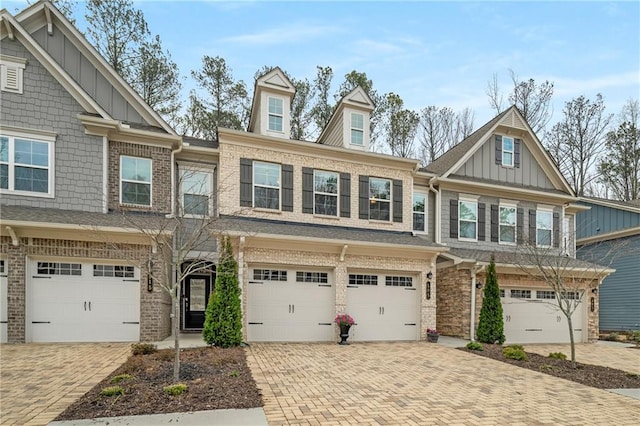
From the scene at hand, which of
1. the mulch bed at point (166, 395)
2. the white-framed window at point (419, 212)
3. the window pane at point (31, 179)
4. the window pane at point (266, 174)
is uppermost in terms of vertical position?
the window pane at point (266, 174)

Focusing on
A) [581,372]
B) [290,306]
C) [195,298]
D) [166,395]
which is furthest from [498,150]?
[166,395]

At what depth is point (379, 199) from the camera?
14.8 meters

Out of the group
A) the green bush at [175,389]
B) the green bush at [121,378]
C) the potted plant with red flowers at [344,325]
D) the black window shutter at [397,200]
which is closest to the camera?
the green bush at [175,389]

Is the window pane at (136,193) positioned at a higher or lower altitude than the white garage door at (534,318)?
higher

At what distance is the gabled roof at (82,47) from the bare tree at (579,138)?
25680 millimetres

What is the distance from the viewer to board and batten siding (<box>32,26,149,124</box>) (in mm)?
12265

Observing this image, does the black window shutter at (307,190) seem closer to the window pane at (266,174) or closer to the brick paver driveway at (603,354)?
the window pane at (266,174)

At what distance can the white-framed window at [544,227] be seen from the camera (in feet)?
56.7

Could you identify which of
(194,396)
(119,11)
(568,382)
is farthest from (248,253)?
(119,11)

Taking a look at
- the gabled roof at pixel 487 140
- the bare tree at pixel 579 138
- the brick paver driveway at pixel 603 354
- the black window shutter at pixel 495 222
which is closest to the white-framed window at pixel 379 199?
the gabled roof at pixel 487 140

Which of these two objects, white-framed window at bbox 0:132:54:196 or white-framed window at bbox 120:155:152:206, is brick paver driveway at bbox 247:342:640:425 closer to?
white-framed window at bbox 120:155:152:206

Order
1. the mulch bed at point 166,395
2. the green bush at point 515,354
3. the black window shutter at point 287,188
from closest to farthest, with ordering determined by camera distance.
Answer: the mulch bed at point 166,395
the green bush at point 515,354
the black window shutter at point 287,188

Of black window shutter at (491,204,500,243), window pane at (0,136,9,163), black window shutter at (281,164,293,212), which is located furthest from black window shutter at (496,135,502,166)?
window pane at (0,136,9,163)

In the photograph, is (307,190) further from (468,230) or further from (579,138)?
(579,138)
